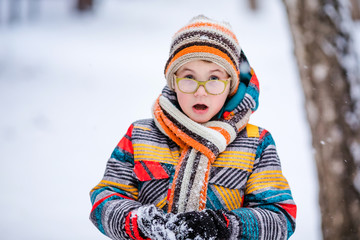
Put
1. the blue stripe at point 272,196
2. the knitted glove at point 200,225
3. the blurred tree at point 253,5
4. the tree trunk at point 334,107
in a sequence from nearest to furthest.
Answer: the knitted glove at point 200,225
the blue stripe at point 272,196
the tree trunk at point 334,107
the blurred tree at point 253,5

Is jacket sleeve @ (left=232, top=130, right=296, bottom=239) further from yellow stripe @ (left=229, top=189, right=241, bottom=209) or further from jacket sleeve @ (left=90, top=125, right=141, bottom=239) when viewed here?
jacket sleeve @ (left=90, top=125, right=141, bottom=239)

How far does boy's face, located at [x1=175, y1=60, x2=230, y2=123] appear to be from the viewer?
196cm

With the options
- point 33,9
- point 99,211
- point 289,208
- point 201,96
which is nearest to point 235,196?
point 289,208

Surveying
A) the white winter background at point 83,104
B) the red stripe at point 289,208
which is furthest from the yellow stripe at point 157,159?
the white winter background at point 83,104

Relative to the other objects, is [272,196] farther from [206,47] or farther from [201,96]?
[206,47]

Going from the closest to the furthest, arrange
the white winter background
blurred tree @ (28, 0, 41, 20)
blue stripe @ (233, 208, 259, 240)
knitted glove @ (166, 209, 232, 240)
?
1. knitted glove @ (166, 209, 232, 240)
2. blue stripe @ (233, 208, 259, 240)
3. the white winter background
4. blurred tree @ (28, 0, 41, 20)

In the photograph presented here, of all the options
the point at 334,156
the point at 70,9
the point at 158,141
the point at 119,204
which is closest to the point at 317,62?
the point at 334,156

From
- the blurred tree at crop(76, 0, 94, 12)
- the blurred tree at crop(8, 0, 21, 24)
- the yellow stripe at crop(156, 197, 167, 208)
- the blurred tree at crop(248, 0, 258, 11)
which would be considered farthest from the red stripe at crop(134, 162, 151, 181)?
the blurred tree at crop(248, 0, 258, 11)

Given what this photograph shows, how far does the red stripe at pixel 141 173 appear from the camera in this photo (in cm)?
192

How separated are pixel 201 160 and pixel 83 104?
5.32m

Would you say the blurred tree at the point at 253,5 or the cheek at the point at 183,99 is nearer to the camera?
the cheek at the point at 183,99

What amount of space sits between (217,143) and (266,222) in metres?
0.40

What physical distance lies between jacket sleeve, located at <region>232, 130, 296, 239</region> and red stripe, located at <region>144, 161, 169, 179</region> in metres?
0.37

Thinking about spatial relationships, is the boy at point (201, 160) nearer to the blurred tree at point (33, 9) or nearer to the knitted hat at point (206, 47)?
the knitted hat at point (206, 47)
